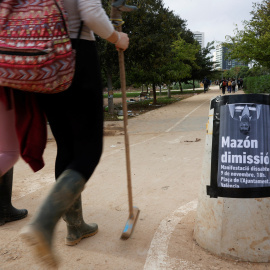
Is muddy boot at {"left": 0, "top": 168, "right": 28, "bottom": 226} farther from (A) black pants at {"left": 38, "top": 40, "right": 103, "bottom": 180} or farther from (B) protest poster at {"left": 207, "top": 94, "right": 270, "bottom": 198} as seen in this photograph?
(B) protest poster at {"left": 207, "top": 94, "right": 270, "bottom": 198}

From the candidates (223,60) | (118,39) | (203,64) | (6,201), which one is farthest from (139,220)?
(203,64)

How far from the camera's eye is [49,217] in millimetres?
1513

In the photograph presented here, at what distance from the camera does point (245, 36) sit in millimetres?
22062

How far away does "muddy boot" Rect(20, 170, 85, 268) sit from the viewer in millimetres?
1443

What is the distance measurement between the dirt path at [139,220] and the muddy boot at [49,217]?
0.86 m

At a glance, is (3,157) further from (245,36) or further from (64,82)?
(245,36)

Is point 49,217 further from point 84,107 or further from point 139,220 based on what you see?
point 139,220

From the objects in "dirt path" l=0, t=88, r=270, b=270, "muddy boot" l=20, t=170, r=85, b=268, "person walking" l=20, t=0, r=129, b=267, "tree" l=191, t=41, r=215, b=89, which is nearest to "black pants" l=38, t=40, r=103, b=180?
"person walking" l=20, t=0, r=129, b=267

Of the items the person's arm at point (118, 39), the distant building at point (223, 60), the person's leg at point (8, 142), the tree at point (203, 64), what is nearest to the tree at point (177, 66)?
the distant building at point (223, 60)

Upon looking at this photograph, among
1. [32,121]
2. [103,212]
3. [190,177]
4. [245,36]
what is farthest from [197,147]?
[245,36]

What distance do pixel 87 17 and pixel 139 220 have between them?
201 cm

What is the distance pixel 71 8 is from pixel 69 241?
71.1 inches

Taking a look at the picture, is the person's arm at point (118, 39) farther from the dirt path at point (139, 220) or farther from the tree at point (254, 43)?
the tree at point (254, 43)

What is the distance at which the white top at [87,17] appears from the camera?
5.58ft
